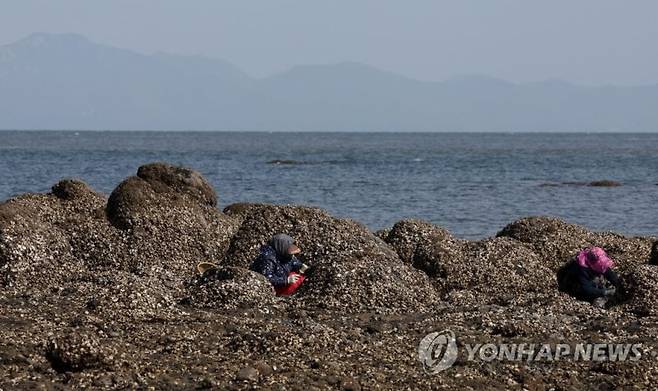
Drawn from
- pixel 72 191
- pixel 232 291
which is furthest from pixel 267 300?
pixel 72 191

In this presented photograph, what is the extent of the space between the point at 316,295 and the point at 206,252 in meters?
5.50

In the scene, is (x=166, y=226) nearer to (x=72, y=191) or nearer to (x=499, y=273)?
(x=72, y=191)

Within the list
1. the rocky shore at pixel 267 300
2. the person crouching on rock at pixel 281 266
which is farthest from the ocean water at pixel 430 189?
the person crouching on rock at pixel 281 266

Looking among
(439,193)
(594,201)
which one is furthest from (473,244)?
(439,193)

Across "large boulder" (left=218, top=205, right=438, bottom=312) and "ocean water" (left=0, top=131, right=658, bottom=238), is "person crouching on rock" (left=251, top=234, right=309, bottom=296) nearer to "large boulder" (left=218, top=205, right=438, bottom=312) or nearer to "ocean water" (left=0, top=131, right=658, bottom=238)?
"large boulder" (left=218, top=205, right=438, bottom=312)

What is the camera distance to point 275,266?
21.4 m

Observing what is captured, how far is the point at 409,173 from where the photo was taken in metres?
85.4

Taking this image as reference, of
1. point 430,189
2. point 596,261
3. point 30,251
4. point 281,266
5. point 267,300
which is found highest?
point 596,261

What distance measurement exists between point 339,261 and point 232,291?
283 centimetres

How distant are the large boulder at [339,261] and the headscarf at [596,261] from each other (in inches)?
131

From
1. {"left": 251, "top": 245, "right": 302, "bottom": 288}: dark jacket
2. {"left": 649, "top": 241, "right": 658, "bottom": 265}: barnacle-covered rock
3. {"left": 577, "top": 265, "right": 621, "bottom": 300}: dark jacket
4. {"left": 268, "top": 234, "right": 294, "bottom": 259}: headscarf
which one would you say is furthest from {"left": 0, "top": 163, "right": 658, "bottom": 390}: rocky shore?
{"left": 268, "top": 234, "right": 294, "bottom": 259}: headscarf

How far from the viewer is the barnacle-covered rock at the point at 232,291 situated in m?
19.0

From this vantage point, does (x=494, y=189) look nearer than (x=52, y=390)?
No

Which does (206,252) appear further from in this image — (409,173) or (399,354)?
(409,173)
